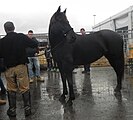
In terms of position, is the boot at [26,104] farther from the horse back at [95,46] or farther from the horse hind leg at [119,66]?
the horse hind leg at [119,66]

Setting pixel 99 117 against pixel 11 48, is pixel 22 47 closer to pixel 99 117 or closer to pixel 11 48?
A: pixel 11 48

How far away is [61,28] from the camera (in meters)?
6.80

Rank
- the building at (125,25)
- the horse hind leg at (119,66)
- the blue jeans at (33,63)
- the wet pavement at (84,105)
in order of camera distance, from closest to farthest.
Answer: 1. the wet pavement at (84,105)
2. the horse hind leg at (119,66)
3. the blue jeans at (33,63)
4. the building at (125,25)

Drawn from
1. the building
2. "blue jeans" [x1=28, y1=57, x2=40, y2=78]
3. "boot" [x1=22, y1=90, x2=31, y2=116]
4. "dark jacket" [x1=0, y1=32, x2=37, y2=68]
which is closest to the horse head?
"dark jacket" [x1=0, y1=32, x2=37, y2=68]

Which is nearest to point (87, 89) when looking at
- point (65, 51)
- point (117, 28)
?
point (65, 51)

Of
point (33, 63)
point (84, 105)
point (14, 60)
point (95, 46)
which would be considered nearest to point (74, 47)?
point (95, 46)

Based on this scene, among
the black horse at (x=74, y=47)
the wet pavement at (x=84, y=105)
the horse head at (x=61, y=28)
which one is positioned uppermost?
the horse head at (x=61, y=28)

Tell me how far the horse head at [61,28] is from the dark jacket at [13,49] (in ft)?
3.71

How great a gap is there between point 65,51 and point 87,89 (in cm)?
209

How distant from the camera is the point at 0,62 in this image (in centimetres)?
725

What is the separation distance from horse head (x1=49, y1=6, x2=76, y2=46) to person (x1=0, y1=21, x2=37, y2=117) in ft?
3.20

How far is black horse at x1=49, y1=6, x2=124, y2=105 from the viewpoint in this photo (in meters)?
6.83

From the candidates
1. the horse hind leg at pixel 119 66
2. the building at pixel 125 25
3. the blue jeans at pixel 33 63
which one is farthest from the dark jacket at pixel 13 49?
the building at pixel 125 25

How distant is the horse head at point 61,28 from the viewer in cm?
676
